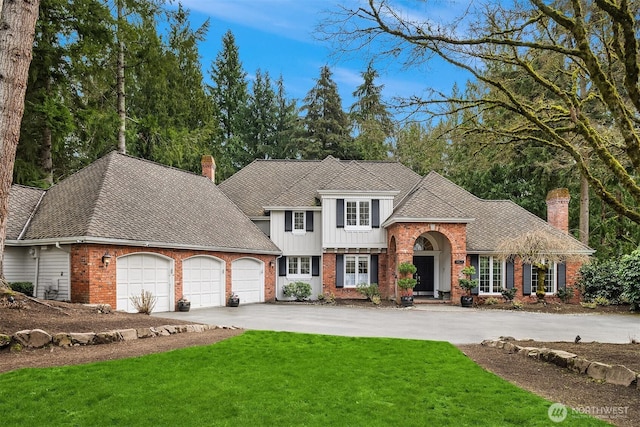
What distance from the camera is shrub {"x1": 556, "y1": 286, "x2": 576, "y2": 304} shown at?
68.2ft

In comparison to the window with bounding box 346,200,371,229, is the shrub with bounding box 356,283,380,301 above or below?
below

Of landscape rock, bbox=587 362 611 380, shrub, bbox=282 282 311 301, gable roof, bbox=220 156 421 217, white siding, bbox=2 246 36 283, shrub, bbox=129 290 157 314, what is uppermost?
gable roof, bbox=220 156 421 217

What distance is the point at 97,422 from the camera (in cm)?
505

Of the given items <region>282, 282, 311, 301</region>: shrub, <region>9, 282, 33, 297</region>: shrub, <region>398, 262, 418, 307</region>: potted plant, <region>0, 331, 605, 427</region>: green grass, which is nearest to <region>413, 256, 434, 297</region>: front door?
<region>398, 262, 418, 307</region>: potted plant

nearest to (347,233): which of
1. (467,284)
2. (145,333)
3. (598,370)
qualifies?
(467,284)

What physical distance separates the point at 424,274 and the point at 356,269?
11.5 ft

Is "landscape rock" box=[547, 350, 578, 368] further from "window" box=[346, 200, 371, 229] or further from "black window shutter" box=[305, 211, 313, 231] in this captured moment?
"black window shutter" box=[305, 211, 313, 231]

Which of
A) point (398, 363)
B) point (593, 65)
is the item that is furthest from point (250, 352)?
point (593, 65)

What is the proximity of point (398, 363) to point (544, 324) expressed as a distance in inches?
334

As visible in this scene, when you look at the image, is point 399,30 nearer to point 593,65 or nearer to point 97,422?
point 593,65

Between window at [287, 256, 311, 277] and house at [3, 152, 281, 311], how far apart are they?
1.54 m

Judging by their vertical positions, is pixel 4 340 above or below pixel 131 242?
below

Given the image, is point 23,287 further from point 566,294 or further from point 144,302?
point 566,294

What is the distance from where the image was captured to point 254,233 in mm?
22141
